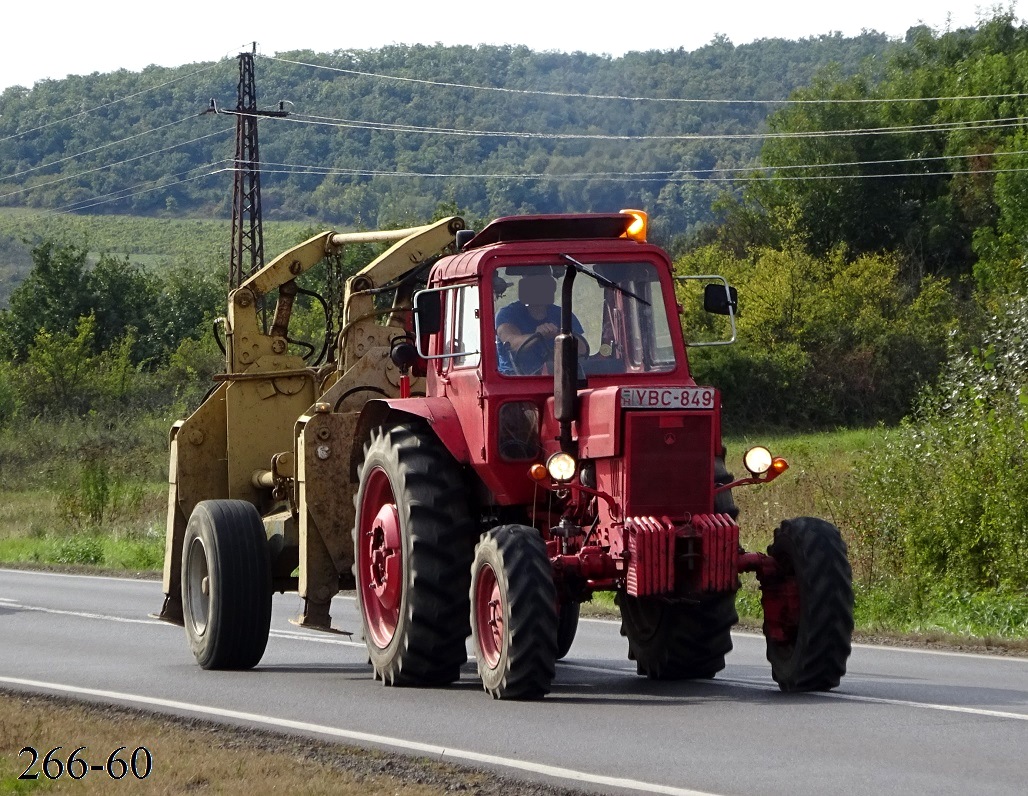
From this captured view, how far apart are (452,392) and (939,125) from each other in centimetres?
6122

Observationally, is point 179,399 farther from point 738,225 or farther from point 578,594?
point 578,594

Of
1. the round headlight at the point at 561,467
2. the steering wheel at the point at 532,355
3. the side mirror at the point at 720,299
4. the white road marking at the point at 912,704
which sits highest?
the side mirror at the point at 720,299

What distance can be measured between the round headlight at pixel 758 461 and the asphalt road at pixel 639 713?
4.35ft

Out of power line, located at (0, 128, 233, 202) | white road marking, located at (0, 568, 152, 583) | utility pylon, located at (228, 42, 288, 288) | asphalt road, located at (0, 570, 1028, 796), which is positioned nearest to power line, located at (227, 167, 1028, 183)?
power line, located at (0, 128, 233, 202)

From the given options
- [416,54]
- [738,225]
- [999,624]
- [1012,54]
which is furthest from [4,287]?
[999,624]

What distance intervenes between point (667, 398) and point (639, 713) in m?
1.79

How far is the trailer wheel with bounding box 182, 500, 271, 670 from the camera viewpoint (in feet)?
42.2

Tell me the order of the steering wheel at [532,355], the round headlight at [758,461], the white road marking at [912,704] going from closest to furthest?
1. the white road marking at [912,704]
2. the round headlight at [758,461]
3. the steering wheel at [532,355]

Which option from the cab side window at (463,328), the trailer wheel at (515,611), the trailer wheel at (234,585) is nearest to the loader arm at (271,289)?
the trailer wheel at (234,585)

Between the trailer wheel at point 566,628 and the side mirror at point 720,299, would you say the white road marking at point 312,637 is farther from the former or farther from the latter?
the side mirror at point 720,299

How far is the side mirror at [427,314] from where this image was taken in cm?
1145

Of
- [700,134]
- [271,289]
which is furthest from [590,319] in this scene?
[700,134]

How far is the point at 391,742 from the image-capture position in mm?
9219

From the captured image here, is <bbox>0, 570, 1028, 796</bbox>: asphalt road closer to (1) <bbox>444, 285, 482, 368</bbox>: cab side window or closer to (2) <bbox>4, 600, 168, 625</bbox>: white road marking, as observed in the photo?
(1) <bbox>444, 285, 482, 368</bbox>: cab side window
